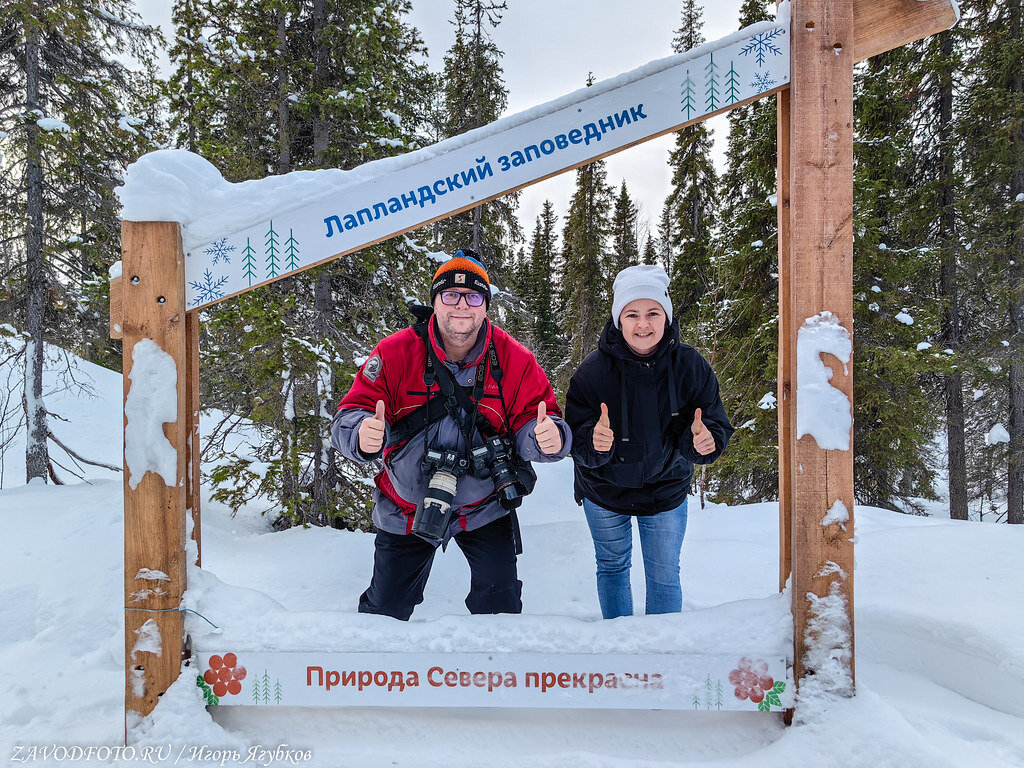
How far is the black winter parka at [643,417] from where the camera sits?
2740 mm

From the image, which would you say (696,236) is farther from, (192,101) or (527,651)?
(527,651)

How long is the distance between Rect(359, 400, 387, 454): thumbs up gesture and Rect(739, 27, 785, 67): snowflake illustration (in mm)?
2230

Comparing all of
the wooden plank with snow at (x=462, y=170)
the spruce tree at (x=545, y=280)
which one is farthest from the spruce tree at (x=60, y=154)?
the spruce tree at (x=545, y=280)

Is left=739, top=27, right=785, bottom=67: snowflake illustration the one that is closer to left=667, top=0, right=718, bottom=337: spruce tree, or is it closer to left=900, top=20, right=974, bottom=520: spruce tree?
left=900, top=20, right=974, bottom=520: spruce tree

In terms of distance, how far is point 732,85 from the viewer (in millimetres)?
2484

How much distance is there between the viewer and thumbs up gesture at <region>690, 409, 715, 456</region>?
8.71 feet

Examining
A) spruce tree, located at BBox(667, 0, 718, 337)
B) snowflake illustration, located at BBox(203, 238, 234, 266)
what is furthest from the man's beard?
spruce tree, located at BBox(667, 0, 718, 337)

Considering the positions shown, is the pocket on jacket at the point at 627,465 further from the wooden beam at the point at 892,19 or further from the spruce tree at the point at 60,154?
the spruce tree at the point at 60,154

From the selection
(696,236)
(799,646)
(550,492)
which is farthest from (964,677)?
(696,236)

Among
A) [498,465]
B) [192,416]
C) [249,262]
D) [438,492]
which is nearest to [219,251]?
[249,262]

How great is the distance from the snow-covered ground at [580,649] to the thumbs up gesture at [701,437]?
673mm

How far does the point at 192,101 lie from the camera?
6500 mm

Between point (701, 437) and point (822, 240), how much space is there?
3.24 ft

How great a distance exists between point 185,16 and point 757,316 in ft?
28.7
